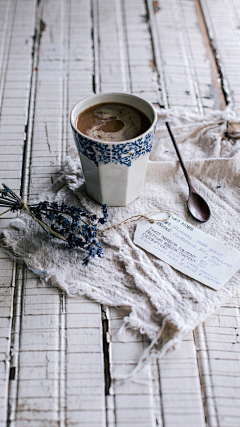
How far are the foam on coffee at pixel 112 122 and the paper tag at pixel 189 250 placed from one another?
0.19m

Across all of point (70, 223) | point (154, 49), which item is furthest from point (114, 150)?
point (154, 49)

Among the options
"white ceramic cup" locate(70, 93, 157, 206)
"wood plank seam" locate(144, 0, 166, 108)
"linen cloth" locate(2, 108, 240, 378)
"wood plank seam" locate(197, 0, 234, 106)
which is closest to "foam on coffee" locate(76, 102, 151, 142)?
"white ceramic cup" locate(70, 93, 157, 206)

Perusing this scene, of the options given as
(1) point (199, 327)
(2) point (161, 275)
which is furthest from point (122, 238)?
(1) point (199, 327)

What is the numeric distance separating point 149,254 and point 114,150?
0.22m

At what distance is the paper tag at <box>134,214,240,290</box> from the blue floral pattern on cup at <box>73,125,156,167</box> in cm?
16

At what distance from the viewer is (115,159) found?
657 mm

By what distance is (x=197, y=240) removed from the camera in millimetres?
717

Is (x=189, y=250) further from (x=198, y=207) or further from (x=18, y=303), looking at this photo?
(x=18, y=303)

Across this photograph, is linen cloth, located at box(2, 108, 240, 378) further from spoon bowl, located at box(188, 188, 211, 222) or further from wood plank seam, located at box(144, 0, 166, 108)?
wood plank seam, located at box(144, 0, 166, 108)

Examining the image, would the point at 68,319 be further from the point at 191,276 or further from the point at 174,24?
the point at 174,24

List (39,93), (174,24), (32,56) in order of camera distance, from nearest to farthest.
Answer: (39,93)
(32,56)
(174,24)

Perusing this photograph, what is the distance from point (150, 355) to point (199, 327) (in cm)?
10

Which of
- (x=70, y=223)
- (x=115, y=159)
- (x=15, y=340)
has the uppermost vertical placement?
(x=115, y=159)

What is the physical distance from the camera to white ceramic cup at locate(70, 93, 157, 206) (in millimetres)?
642
